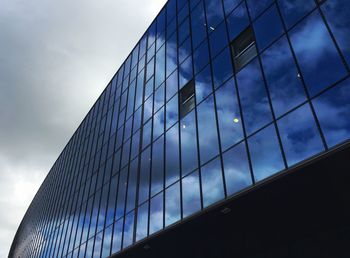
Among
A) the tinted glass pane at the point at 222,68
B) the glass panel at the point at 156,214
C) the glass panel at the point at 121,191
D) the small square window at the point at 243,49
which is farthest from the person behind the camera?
the glass panel at the point at 121,191

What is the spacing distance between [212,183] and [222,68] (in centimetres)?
618

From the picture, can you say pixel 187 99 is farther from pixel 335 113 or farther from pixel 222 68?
pixel 335 113

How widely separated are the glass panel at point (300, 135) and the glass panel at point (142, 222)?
1013cm

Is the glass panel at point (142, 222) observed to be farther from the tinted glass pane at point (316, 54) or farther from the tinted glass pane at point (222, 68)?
the tinted glass pane at point (316, 54)

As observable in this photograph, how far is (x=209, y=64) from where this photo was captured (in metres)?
18.0

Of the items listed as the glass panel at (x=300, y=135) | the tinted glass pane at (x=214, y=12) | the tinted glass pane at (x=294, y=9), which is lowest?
the glass panel at (x=300, y=135)

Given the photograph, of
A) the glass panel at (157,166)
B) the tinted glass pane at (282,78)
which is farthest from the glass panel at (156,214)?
the tinted glass pane at (282,78)

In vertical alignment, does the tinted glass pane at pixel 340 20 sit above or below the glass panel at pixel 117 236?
above

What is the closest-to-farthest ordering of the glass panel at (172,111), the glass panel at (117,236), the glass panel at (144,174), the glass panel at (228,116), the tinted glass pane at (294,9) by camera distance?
the tinted glass pane at (294,9) < the glass panel at (228,116) < the glass panel at (172,111) < the glass panel at (144,174) < the glass panel at (117,236)

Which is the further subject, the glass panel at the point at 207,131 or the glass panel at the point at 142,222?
the glass panel at the point at 142,222

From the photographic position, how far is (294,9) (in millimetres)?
13344

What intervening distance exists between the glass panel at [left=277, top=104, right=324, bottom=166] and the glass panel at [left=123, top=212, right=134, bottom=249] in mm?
11898

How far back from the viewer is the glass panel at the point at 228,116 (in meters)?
14.1

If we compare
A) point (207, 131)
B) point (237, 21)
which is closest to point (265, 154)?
point (207, 131)
